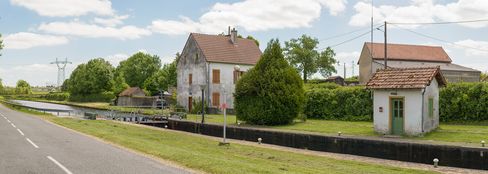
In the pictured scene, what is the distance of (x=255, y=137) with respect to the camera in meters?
28.9

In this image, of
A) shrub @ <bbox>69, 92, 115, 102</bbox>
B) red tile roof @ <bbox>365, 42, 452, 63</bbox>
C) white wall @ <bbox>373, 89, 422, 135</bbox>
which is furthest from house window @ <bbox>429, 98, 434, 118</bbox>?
shrub @ <bbox>69, 92, 115, 102</bbox>

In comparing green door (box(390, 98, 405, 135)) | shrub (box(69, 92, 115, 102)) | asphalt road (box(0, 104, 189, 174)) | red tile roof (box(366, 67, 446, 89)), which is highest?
red tile roof (box(366, 67, 446, 89))

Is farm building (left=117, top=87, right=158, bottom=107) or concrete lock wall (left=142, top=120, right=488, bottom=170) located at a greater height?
farm building (left=117, top=87, right=158, bottom=107)

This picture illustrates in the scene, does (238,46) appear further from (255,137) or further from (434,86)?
(434,86)

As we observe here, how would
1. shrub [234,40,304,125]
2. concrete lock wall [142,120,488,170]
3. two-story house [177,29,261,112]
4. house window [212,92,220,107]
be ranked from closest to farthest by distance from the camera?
concrete lock wall [142,120,488,170] < shrub [234,40,304,125] < two-story house [177,29,261,112] < house window [212,92,220,107]

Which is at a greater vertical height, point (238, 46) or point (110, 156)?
point (238, 46)

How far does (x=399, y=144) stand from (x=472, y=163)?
10.3 feet

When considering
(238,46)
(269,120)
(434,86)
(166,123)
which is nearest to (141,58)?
(238,46)

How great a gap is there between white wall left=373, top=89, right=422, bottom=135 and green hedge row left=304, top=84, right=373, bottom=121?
30.9 feet

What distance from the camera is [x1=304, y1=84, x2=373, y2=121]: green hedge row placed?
3471 centimetres

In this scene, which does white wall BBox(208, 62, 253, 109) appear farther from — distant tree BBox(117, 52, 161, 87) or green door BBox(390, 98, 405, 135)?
distant tree BBox(117, 52, 161, 87)

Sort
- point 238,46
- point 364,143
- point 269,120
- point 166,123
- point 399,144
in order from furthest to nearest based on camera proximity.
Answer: point 238,46 < point 166,123 < point 269,120 < point 364,143 < point 399,144

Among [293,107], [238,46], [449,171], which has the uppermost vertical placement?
[238,46]

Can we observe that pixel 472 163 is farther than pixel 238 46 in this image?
No
